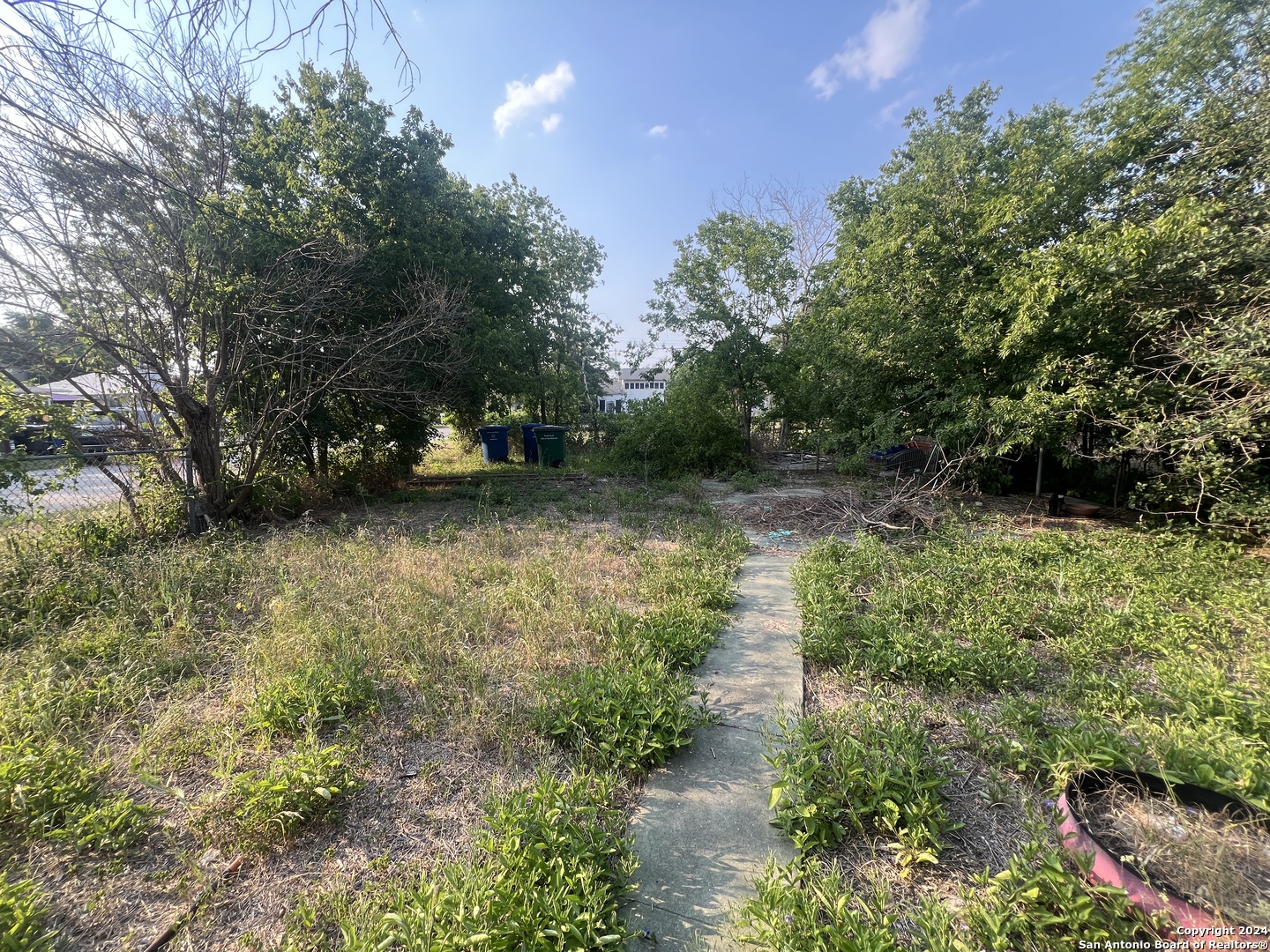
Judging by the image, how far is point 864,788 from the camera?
1.87 metres

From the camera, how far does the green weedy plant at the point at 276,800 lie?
70.9 inches

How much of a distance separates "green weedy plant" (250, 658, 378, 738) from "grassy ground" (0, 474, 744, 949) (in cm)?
1

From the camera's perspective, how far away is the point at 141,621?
11.4ft

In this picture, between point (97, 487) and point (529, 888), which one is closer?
point (529, 888)

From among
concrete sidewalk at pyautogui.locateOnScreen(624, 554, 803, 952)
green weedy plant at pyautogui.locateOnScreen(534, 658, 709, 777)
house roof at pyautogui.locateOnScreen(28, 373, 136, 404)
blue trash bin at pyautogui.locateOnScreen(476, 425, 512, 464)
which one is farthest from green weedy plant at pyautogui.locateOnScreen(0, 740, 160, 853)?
blue trash bin at pyautogui.locateOnScreen(476, 425, 512, 464)

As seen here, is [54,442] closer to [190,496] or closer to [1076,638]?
[190,496]

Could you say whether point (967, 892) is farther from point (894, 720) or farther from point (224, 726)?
point (224, 726)

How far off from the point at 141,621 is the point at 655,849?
413 centimetres

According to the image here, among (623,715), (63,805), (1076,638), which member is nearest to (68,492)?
(63,805)

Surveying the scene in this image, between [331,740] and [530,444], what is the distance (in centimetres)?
1051

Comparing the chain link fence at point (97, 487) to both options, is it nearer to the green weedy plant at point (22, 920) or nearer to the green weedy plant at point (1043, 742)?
the green weedy plant at point (22, 920)

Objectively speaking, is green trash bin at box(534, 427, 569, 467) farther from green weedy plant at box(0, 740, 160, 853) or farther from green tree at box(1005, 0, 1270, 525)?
green weedy plant at box(0, 740, 160, 853)

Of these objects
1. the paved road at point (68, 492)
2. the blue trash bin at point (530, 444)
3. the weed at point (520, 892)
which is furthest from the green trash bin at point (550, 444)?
the weed at point (520, 892)

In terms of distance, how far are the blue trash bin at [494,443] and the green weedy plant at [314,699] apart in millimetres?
9963
